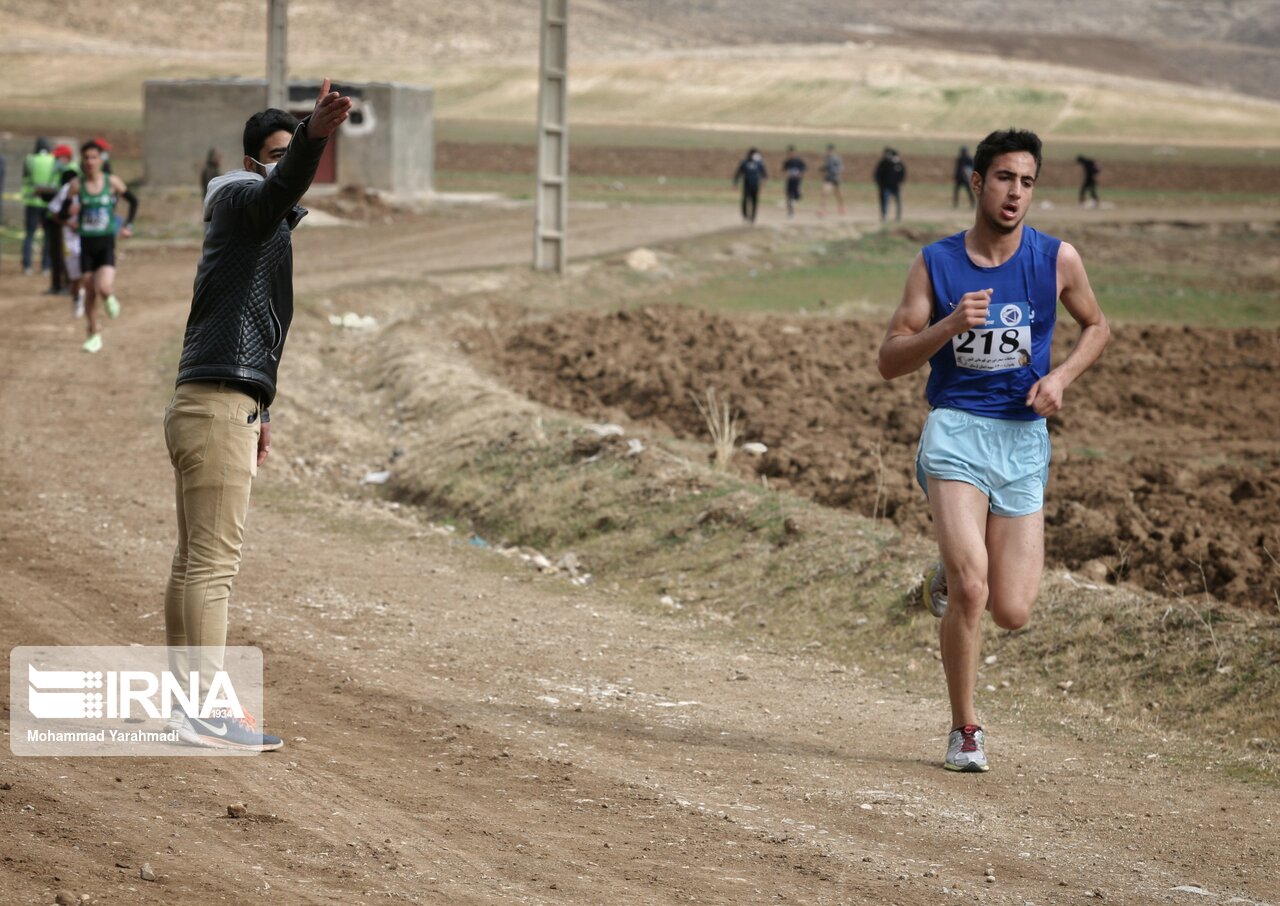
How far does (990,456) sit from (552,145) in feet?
68.8

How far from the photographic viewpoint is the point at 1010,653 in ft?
27.3

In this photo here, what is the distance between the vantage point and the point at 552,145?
26125 mm

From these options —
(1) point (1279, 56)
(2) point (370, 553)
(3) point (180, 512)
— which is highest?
(1) point (1279, 56)

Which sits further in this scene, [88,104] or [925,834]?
[88,104]

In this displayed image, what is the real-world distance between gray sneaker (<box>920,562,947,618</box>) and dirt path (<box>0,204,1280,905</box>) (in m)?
0.62

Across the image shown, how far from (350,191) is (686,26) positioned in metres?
140

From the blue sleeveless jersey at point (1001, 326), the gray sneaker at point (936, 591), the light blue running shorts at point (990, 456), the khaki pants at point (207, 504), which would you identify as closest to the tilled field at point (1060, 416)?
the gray sneaker at point (936, 591)

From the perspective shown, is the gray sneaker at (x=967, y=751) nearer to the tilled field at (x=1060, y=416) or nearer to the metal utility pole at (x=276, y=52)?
the tilled field at (x=1060, y=416)

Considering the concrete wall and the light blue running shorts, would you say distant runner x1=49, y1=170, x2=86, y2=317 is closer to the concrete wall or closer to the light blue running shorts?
the light blue running shorts

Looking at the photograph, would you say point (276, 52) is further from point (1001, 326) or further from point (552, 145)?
point (1001, 326)

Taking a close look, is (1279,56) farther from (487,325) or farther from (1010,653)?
(1010,653)

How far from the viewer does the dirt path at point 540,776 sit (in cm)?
472

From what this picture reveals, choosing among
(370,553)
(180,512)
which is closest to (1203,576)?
Answer: (370,553)

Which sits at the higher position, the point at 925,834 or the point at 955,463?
the point at 955,463
